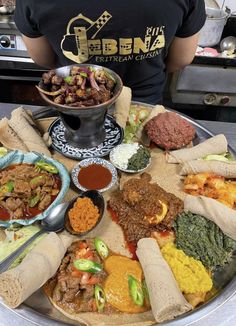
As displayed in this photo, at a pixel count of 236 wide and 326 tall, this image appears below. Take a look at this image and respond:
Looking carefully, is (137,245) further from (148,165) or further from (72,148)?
(72,148)

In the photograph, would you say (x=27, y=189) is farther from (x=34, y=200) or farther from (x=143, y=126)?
(x=143, y=126)

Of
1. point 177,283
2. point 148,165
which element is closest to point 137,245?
point 177,283

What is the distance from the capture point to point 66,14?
2.20 m

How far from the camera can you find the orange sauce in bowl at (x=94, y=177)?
7.20 feet

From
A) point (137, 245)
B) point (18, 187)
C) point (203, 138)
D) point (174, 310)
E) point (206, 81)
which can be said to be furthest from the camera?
point (206, 81)

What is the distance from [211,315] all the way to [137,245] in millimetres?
541

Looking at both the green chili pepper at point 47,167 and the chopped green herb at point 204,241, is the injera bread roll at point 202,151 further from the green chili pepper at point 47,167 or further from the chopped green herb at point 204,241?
the green chili pepper at point 47,167

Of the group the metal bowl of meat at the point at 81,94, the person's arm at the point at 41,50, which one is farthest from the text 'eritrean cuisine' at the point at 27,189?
the person's arm at the point at 41,50

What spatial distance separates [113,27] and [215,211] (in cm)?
145

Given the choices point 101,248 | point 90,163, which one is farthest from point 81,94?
point 101,248

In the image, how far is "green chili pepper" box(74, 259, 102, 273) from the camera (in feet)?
5.75

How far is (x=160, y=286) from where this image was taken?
163 centimetres

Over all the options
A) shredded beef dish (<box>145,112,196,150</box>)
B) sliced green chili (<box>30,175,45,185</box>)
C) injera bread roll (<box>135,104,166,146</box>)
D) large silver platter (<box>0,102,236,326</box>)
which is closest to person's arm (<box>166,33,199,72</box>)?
injera bread roll (<box>135,104,166,146</box>)

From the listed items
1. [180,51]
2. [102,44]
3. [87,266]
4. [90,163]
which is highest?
[102,44]
